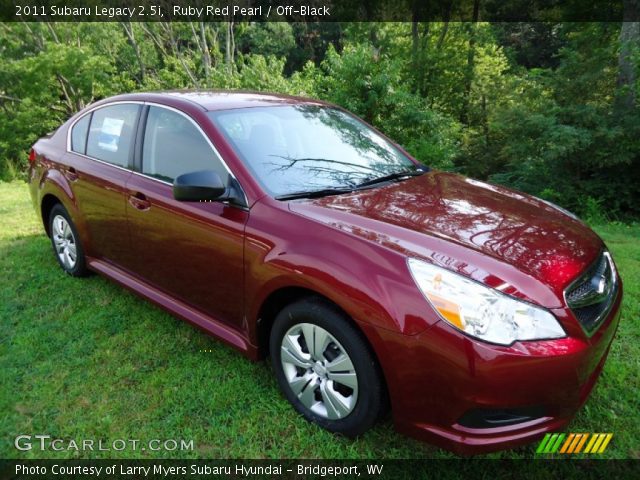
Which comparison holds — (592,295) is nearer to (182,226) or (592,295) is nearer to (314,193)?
(314,193)

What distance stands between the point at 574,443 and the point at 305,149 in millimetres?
2073

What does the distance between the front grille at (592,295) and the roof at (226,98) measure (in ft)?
7.02

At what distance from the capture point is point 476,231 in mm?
2268

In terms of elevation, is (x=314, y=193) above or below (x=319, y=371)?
above

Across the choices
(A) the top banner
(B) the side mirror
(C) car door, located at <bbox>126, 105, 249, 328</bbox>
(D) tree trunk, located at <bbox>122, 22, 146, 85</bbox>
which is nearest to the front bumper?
(C) car door, located at <bbox>126, 105, 249, 328</bbox>

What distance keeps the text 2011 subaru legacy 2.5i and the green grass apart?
8.6 inches

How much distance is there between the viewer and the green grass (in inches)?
91.1

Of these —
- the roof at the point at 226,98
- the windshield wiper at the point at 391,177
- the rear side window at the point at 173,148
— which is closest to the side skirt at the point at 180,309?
the rear side window at the point at 173,148

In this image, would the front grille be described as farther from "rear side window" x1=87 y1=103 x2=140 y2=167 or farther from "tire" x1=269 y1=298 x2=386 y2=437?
"rear side window" x1=87 y1=103 x2=140 y2=167

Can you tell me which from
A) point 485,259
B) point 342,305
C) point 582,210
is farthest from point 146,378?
point 582,210

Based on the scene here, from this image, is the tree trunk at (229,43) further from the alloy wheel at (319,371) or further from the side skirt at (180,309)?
the alloy wheel at (319,371)

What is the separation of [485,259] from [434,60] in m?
20.6

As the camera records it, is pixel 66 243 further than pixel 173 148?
Yes

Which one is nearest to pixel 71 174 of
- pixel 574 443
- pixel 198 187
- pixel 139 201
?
Answer: pixel 139 201
